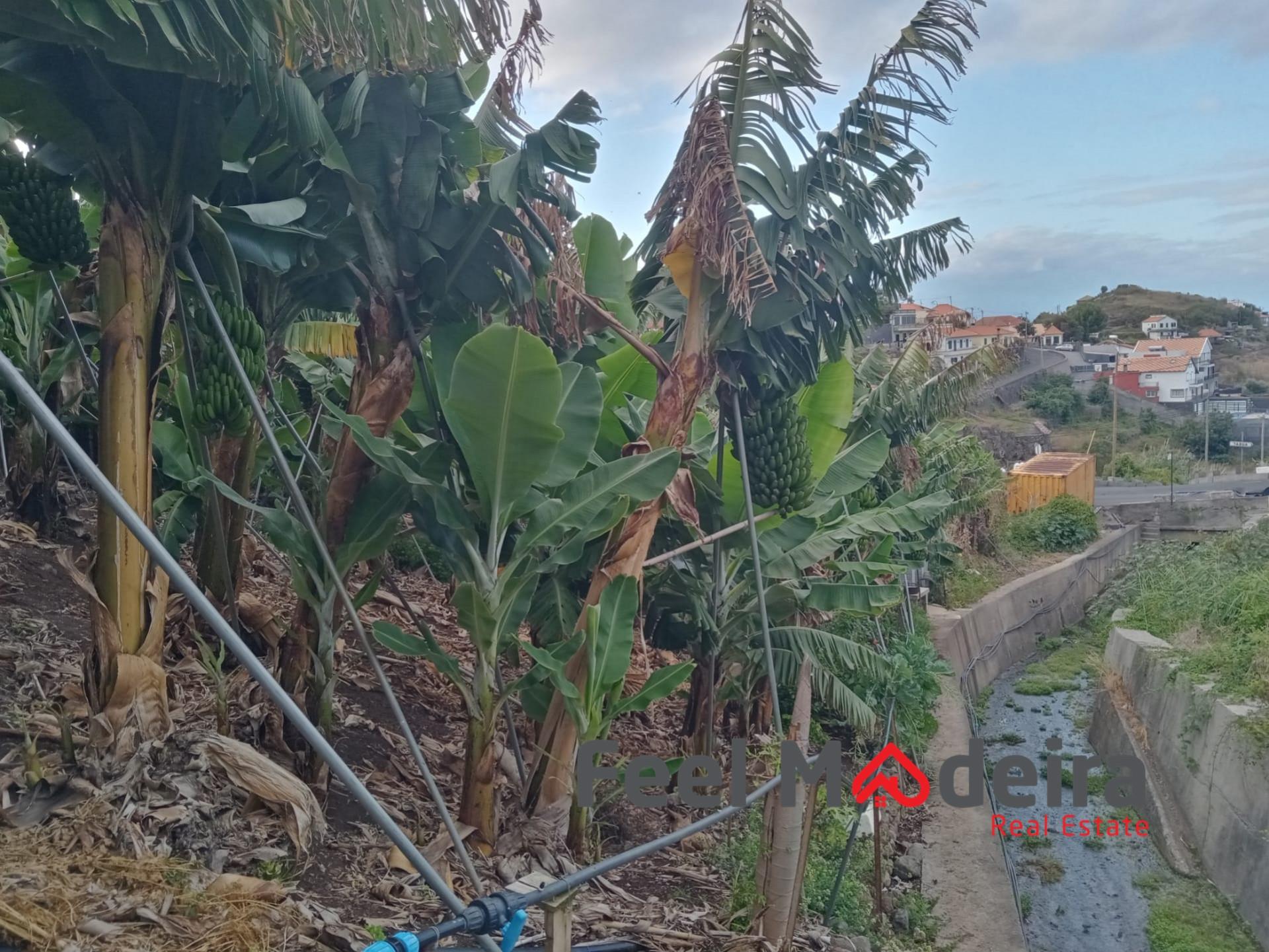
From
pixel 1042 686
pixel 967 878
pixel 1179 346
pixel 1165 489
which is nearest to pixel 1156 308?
pixel 1179 346

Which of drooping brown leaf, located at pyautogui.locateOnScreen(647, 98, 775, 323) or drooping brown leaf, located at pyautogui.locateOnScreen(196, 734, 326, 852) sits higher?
drooping brown leaf, located at pyautogui.locateOnScreen(647, 98, 775, 323)

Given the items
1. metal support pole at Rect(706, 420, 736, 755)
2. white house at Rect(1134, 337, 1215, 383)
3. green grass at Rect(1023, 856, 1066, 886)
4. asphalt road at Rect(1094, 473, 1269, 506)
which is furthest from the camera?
white house at Rect(1134, 337, 1215, 383)

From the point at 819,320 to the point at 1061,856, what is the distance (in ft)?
20.7

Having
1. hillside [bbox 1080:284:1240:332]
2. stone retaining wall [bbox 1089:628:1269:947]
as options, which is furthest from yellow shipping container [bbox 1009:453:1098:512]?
hillside [bbox 1080:284:1240:332]

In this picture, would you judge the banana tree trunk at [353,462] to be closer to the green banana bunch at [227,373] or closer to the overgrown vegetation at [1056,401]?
the green banana bunch at [227,373]

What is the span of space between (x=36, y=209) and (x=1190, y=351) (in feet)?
173

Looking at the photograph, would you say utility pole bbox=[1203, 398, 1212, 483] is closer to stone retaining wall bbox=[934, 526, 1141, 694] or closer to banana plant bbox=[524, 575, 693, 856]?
stone retaining wall bbox=[934, 526, 1141, 694]

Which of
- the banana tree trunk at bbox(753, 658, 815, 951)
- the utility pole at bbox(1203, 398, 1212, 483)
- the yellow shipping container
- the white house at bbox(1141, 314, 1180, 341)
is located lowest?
the banana tree trunk at bbox(753, 658, 815, 951)

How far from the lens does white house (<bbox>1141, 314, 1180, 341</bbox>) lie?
58.1m

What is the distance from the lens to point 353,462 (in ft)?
12.6

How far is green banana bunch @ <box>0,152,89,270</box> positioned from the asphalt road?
2552 centimetres

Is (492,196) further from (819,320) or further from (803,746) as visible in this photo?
(803,746)

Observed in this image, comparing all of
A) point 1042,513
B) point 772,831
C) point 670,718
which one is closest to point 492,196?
point 772,831

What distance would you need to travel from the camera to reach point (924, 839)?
682cm
